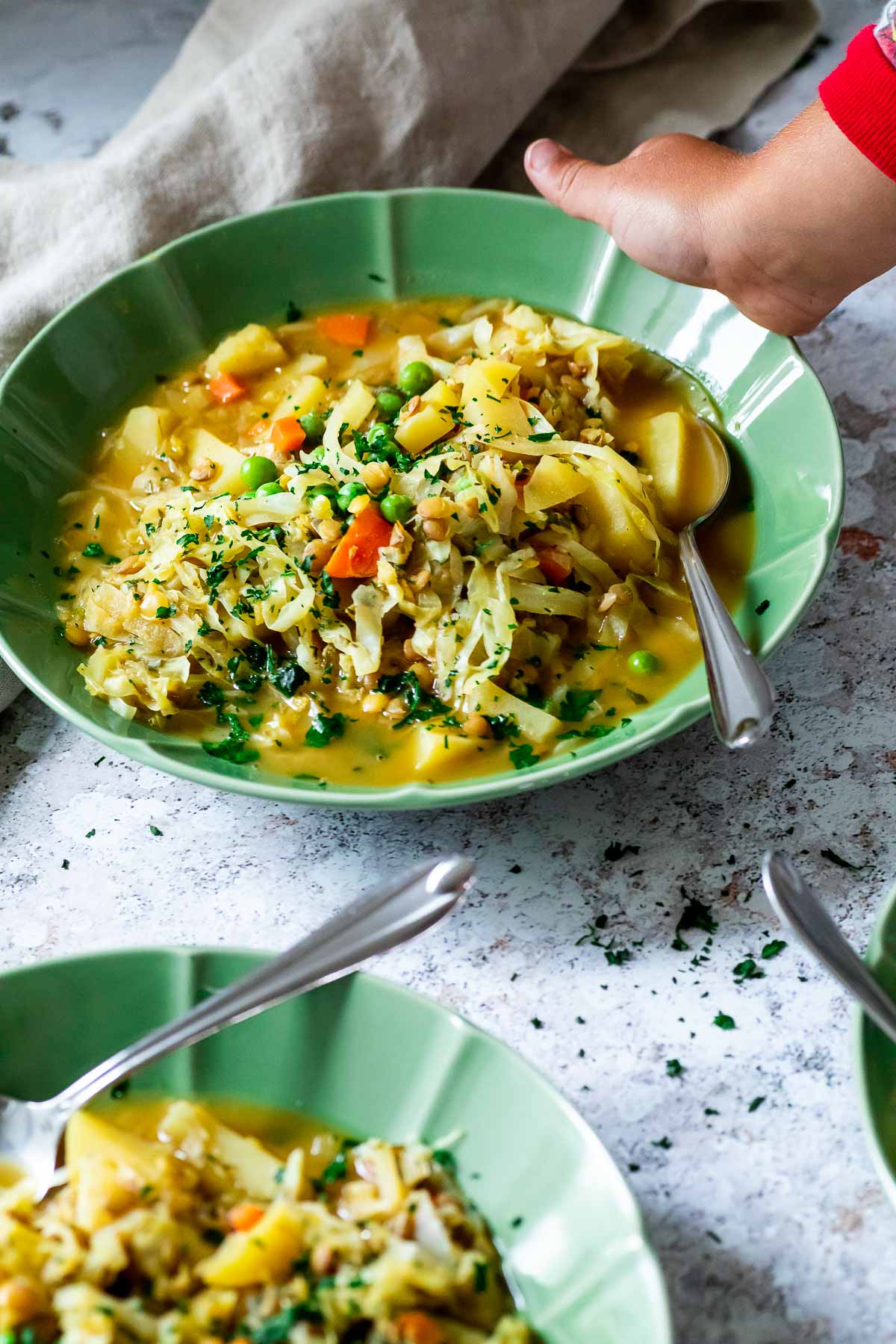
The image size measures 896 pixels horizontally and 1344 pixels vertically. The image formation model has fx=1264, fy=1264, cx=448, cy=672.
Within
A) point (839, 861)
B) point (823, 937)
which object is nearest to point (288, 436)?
point (839, 861)

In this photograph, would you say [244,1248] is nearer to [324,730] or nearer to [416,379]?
[324,730]

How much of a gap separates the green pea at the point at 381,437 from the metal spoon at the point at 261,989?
1.21 metres

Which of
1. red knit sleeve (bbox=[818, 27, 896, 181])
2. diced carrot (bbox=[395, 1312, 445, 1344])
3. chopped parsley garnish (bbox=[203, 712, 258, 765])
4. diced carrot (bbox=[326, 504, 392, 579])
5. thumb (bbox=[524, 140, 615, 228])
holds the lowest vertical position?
diced carrot (bbox=[395, 1312, 445, 1344])

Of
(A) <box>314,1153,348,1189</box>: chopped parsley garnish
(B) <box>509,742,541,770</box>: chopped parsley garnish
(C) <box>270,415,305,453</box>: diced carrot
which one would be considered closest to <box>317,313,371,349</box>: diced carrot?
(C) <box>270,415,305,453</box>: diced carrot

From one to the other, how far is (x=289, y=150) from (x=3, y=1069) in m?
2.98

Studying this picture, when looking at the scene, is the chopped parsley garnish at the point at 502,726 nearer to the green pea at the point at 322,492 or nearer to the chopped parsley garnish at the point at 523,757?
the chopped parsley garnish at the point at 523,757

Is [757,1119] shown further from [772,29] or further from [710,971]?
[772,29]

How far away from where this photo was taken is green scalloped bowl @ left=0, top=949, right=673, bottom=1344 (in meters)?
2.03

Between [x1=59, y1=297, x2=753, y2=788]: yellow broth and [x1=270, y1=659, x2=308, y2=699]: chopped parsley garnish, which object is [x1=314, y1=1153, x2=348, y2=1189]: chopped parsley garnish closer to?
[x1=59, y1=297, x2=753, y2=788]: yellow broth

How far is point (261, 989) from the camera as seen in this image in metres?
2.19

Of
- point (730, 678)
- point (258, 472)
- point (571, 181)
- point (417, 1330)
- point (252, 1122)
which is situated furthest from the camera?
point (571, 181)

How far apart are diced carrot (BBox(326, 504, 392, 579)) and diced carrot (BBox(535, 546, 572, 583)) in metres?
0.37

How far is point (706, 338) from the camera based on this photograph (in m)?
3.43

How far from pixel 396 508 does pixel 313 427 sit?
21.1 inches
